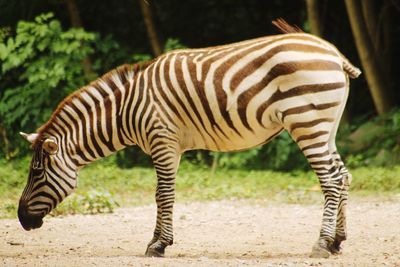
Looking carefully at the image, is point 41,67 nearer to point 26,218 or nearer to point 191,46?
point 191,46

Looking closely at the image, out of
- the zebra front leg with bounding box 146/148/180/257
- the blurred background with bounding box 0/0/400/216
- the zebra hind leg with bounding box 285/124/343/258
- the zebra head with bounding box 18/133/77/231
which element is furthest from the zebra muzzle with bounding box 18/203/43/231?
the blurred background with bounding box 0/0/400/216

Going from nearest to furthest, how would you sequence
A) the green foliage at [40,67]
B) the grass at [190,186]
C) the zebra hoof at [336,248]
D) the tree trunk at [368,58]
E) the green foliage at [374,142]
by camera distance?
the zebra hoof at [336,248]
the grass at [190,186]
the green foliage at [374,142]
the tree trunk at [368,58]
the green foliage at [40,67]

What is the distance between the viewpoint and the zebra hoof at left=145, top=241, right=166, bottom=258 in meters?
6.50

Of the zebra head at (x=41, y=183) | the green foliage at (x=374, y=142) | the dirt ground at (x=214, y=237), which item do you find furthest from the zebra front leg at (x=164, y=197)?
the green foliage at (x=374, y=142)

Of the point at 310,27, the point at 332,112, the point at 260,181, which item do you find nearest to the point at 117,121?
the point at 332,112

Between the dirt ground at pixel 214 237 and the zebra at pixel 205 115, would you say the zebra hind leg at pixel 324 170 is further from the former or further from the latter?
the dirt ground at pixel 214 237

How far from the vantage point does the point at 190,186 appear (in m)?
11.4

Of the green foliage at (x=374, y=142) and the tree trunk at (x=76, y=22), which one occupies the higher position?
the tree trunk at (x=76, y=22)

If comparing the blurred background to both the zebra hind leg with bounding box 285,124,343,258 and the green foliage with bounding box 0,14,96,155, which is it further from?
the zebra hind leg with bounding box 285,124,343,258

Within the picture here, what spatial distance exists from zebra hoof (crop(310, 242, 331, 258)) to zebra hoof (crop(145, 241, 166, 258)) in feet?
4.30

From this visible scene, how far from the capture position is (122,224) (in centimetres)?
848

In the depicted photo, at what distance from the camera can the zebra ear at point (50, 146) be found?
6.58 metres

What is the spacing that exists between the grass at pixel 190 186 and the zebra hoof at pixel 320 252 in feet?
11.8

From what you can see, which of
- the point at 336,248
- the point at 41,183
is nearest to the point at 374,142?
the point at 336,248
